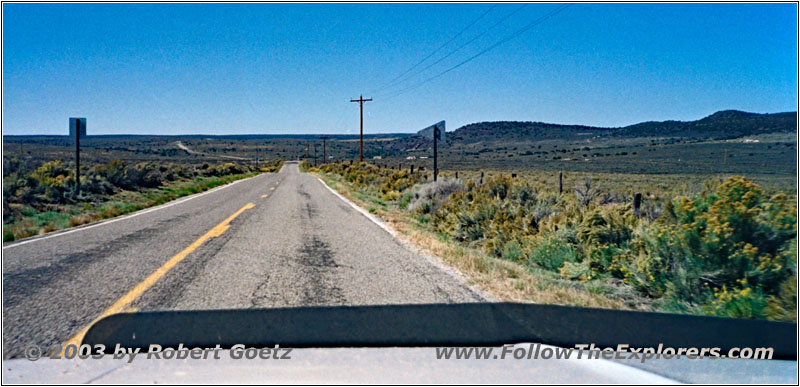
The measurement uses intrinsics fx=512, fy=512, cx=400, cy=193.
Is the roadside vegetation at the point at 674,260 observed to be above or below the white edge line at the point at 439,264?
above

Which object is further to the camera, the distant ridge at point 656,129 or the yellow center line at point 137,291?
the distant ridge at point 656,129

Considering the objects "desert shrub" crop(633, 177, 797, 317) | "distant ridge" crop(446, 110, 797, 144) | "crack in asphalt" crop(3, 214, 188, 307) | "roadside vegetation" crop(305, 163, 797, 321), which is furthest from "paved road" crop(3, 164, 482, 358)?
"distant ridge" crop(446, 110, 797, 144)

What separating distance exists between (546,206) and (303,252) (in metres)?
5.83

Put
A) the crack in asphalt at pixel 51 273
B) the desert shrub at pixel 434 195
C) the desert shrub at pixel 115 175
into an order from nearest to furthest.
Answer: the crack in asphalt at pixel 51 273 → the desert shrub at pixel 434 195 → the desert shrub at pixel 115 175

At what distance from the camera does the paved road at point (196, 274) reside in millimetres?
5031

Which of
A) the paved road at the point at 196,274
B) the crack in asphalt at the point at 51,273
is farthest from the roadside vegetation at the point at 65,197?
the crack in asphalt at the point at 51,273

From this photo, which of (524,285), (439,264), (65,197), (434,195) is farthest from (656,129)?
(524,285)

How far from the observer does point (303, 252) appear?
8461mm

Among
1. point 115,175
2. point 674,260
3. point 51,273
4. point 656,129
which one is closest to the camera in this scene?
point 674,260

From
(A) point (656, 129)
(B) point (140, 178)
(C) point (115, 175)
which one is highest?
(A) point (656, 129)

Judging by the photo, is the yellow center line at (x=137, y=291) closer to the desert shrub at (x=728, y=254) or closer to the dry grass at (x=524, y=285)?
the dry grass at (x=524, y=285)

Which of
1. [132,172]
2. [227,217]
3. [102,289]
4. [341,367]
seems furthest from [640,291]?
[132,172]

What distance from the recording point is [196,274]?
255 inches

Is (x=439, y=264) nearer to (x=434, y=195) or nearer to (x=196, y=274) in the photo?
(x=196, y=274)
